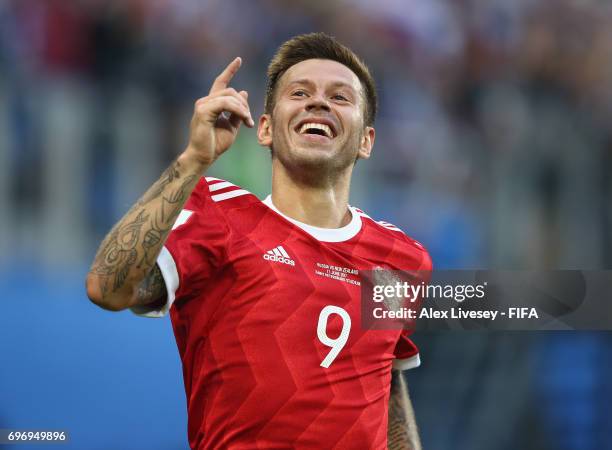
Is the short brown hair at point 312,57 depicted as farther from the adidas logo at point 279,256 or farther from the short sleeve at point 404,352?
the short sleeve at point 404,352

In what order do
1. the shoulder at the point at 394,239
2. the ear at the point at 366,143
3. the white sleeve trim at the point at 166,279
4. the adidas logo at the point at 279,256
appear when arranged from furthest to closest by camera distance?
the ear at the point at 366,143 < the shoulder at the point at 394,239 < the adidas logo at the point at 279,256 < the white sleeve trim at the point at 166,279

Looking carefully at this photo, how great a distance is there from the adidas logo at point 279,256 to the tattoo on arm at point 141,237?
1.48ft

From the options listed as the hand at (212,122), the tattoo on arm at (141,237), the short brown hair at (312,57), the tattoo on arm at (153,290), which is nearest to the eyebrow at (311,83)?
the short brown hair at (312,57)

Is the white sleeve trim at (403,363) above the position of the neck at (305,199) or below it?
below

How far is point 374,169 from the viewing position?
6020 mm

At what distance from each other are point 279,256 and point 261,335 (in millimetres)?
264

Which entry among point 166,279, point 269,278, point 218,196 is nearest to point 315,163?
point 218,196

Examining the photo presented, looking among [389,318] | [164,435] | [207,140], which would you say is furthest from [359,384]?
[164,435]

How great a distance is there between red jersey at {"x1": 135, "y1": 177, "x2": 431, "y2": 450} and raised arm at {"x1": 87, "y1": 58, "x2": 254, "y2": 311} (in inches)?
5.3

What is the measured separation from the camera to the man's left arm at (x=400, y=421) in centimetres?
322

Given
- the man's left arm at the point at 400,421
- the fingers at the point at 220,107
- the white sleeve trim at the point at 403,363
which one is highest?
the fingers at the point at 220,107

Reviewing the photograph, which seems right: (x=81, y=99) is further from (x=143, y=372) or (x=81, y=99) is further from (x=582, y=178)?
(x=582, y=178)

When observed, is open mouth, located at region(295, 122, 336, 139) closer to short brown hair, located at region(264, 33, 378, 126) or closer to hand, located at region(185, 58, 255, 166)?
short brown hair, located at region(264, 33, 378, 126)

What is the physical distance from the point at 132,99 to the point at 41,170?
74cm
